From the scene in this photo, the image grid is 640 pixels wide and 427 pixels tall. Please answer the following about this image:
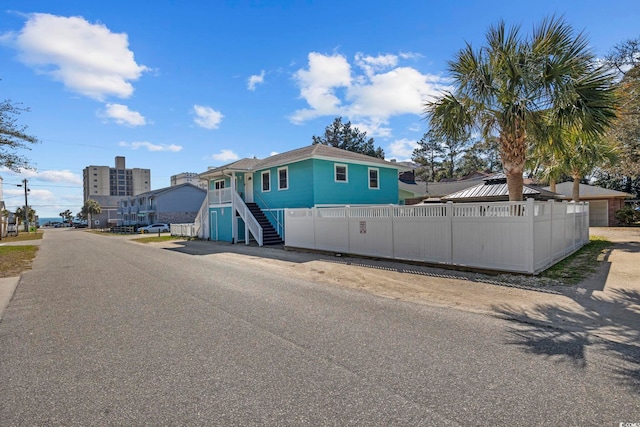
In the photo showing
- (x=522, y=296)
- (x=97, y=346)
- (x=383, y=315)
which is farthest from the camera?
(x=522, y=296)

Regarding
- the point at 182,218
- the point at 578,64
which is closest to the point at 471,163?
the point at 182,218

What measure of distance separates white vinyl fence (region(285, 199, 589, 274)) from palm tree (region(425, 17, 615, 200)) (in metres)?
1.52

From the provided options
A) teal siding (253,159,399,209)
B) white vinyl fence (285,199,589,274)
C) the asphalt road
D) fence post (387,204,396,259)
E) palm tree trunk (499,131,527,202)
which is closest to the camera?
the asphalt road

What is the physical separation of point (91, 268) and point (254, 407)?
1067cm

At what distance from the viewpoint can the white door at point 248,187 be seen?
2136 centimetres

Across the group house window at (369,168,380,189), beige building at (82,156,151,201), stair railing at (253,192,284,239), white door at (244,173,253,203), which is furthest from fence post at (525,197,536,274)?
beige building at (82,156,151,201)

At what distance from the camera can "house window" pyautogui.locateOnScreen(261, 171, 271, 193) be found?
19984 mm

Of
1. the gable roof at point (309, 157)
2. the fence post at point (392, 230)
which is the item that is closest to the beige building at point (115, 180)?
the gable roof at point (309, 157)

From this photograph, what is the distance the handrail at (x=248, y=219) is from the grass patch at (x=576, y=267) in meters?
12.2

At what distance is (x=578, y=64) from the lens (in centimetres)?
823

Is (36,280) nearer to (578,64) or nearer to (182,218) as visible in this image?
(578,64)

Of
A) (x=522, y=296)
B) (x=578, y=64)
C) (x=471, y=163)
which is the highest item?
(x=471, y=163)

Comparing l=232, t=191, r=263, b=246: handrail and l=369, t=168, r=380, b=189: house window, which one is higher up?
l=369, t=168, r=380, b=189: house window

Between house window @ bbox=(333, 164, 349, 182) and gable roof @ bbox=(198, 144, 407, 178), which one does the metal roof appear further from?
gable roof @ bbox=(198, 144, 407, 178)
